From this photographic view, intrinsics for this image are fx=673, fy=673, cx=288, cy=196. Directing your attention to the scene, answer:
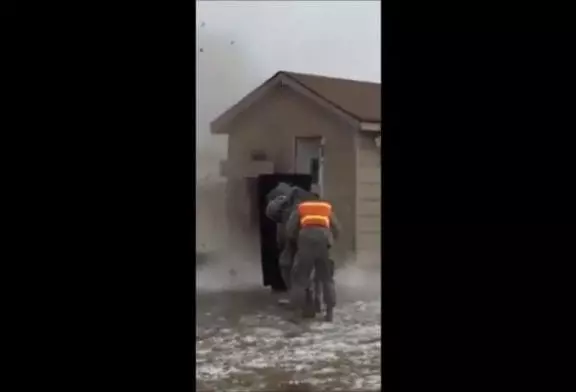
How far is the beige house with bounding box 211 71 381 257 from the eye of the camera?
2557 millimetres

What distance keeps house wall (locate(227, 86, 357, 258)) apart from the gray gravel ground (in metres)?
0.22

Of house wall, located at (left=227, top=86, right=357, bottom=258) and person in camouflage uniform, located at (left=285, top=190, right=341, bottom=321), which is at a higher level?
house wall, located at (left=227, top=86, right=357, bottom=258)

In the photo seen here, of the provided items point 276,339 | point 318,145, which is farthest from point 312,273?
point 318,145

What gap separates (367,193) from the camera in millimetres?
2611

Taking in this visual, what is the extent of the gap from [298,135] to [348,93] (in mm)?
256

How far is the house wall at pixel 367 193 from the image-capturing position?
2.58 metres

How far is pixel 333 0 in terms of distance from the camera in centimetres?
258

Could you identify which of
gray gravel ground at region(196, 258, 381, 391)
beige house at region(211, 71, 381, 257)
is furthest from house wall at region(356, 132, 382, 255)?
gray gravel ground at region(196, 258, 381, 391)

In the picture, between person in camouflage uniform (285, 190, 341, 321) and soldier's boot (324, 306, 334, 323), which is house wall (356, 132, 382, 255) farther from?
soldier's boot (324, 306, 334, 323)

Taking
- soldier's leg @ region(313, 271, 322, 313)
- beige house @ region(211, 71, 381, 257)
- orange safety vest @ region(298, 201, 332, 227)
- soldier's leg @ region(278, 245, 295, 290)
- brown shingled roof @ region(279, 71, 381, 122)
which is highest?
brown shingled roof @ region(279, 71, 381, 122)

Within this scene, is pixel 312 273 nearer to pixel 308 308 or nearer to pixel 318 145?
pixel 308 308
